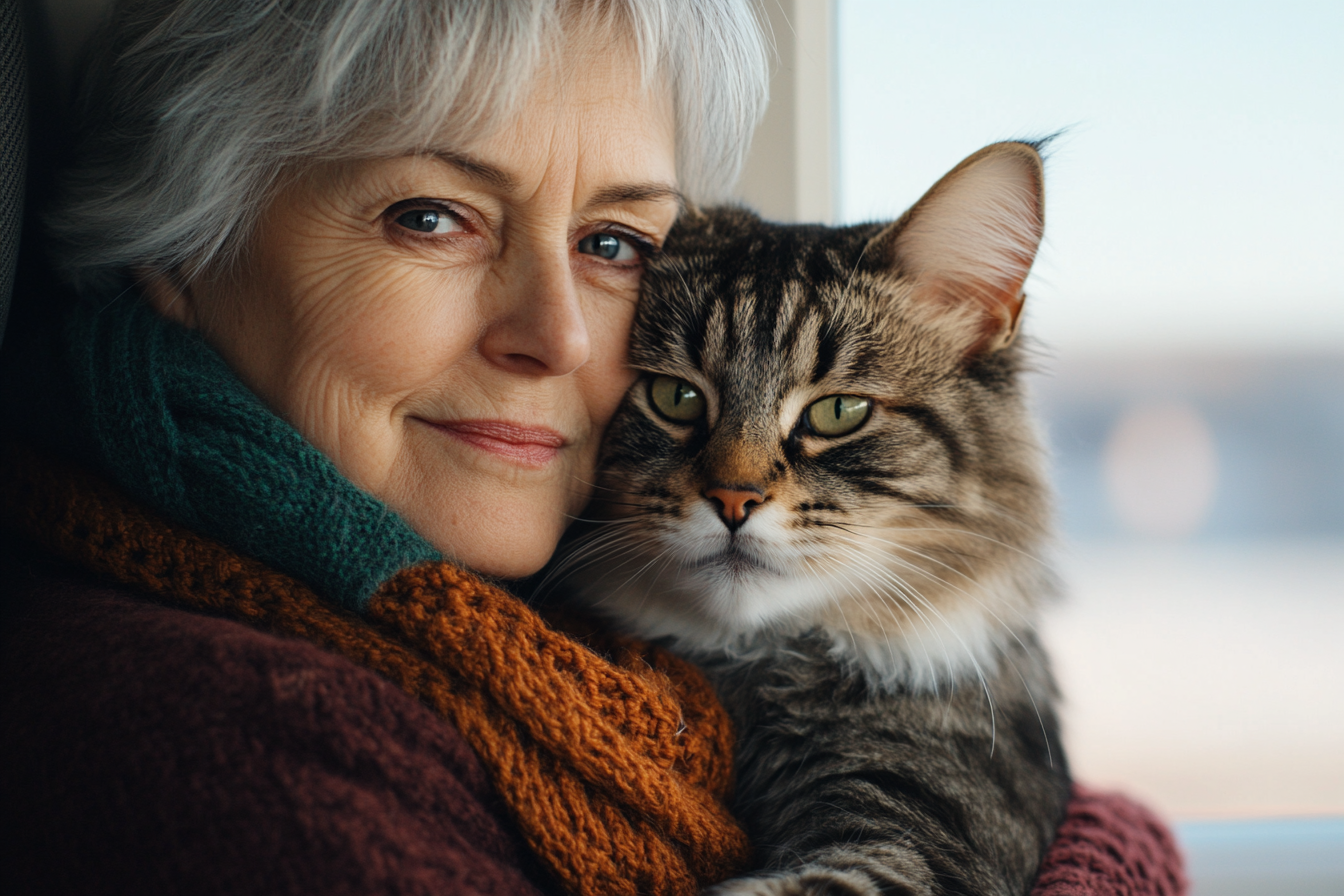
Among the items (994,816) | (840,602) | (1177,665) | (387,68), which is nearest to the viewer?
(387,68)

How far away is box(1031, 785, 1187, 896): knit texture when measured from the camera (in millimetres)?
1229

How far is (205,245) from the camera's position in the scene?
4.05 feet

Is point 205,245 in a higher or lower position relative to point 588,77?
lower

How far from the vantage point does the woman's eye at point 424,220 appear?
3.92 feet

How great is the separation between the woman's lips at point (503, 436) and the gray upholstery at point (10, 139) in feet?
1.91

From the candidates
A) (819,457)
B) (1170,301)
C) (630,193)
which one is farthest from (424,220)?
(1170,301)

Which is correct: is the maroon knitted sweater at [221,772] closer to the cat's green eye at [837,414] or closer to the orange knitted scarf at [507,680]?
the orange knitted scarf at [507,680]

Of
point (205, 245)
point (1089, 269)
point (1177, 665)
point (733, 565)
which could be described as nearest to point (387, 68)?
point (205, 245)

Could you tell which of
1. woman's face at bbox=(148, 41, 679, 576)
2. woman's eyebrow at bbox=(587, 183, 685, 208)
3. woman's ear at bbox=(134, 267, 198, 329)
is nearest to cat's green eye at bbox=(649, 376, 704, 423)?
woman's face at bbox=(148, 41, 679, 576)

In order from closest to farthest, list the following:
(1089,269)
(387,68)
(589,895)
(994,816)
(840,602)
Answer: (589,895) < (387,68) < (994,816) < (840,602) < (1089,269)

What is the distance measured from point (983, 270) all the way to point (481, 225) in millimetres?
808

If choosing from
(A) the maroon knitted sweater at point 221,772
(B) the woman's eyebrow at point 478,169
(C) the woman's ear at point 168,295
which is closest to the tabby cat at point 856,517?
(B) the woman's eyebrow at point 478,169

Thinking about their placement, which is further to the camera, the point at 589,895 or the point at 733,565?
the point at 733,565

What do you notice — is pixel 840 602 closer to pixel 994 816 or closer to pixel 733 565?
pixel 733 565
